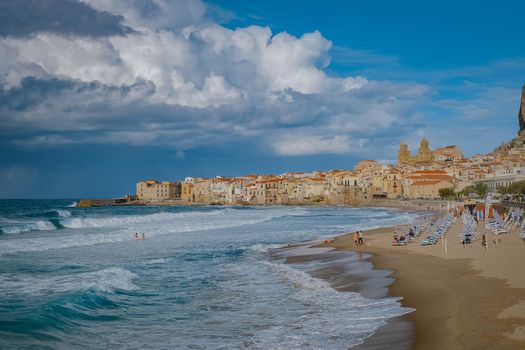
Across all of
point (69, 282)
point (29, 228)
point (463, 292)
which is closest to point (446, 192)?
point (29, 228)

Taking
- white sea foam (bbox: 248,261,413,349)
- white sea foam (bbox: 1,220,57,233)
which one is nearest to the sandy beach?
white sea foam (bbox: 248,261,413,349)

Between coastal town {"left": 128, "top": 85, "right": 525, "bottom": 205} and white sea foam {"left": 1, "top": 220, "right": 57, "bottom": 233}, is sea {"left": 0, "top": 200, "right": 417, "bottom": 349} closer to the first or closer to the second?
white sea foam {"left": 1, "top": 220, "right": 57, "bottom": 233}

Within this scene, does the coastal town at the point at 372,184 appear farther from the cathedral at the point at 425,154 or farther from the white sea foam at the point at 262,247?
the white sea foam at the point at 262,247

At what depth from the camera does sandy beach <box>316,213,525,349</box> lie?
363 inches

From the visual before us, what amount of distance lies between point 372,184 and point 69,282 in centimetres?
11181

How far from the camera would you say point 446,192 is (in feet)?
331

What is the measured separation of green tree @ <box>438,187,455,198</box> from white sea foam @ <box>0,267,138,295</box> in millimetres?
87452

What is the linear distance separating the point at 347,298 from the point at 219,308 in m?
3.46

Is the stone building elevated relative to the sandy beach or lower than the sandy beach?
elevated

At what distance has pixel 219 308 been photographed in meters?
14.1

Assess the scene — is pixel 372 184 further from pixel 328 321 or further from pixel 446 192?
pixel 328 321

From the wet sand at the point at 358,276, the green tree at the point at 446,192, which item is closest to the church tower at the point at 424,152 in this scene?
the green tree at the point at 446,192

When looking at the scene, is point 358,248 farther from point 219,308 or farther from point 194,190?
point 194,190

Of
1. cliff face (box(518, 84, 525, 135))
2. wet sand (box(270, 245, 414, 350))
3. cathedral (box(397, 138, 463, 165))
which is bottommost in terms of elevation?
wet sand (box(270, 245, 414, 350))
